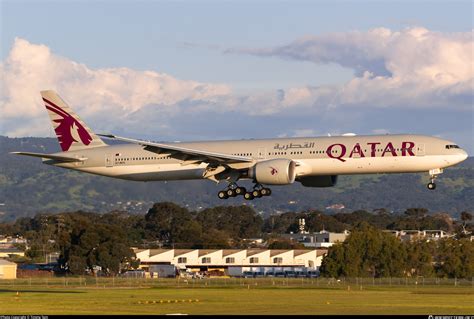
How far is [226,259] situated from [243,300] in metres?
78.5

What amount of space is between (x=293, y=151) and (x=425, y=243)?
5620 cm

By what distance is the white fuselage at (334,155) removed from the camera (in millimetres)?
71750

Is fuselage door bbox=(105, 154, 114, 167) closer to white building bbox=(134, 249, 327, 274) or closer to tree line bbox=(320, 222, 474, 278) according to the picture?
tree line bbox=(320, 222, 474, 278)

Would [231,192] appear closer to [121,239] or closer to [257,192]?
[257,192]

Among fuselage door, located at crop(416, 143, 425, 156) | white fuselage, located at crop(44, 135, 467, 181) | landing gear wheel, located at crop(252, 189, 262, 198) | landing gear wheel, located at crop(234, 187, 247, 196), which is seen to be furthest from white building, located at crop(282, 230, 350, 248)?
fuselage door, located at crop(416, 143, 425, 156)

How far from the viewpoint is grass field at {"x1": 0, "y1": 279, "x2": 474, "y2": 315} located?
5891 cm

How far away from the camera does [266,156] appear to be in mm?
75500

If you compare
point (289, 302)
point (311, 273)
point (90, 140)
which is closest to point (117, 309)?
point (289, 302)

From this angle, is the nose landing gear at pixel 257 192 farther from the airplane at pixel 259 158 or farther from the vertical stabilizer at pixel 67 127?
the vertical stabilizer at pixel 67 127

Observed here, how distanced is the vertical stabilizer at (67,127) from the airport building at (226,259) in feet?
188

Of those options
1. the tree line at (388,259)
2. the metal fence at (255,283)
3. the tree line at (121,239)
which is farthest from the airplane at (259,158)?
the tree line at (121,239)

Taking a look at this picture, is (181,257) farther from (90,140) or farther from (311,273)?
(90,140)

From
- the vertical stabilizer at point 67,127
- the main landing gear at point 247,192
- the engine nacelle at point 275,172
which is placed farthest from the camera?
the vertical stabilizer at point 67,127

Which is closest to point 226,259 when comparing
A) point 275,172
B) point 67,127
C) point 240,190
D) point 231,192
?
point 67,127
